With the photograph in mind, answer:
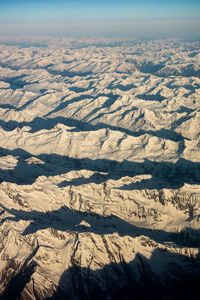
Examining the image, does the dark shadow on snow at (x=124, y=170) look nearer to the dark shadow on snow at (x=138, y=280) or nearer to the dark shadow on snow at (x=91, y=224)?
the dark shadow on snow at (x=91, y=224)

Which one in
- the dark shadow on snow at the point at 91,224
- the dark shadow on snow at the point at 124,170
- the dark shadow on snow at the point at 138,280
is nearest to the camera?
the dark shadow on snow at the point at 138,280

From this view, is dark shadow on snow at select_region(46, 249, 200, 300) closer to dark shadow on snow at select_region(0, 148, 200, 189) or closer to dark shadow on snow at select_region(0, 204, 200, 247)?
dark shadow on snow at select_region(0, 204, 200, 247)

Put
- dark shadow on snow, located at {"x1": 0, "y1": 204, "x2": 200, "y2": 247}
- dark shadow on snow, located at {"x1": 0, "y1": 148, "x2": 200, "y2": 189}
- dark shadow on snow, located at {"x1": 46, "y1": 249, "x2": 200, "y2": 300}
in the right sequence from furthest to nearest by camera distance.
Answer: dark shadow on snow, located at {"x1": 0, "y1": 148, "x2": 200, "y2": 189}, dark shadow on snow, located at {"x1": 0, "y1": 204, "x2": 200, "y2": 247}, dark shadow on snow, located at {"x1": 46, "y1": 249, "x2": 200, "y2": 300}

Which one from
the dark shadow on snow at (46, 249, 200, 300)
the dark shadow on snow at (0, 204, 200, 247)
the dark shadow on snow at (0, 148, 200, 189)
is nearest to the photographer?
the dark shadow on snow at (46, 249, 200, 300)

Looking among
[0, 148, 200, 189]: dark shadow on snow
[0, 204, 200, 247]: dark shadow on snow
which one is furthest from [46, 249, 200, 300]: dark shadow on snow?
[0, 148, 200, 189]: dark shadow on snow

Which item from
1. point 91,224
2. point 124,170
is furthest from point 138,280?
point 124,170

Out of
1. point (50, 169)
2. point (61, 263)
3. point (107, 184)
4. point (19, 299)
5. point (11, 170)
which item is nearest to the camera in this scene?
point (19, 299)

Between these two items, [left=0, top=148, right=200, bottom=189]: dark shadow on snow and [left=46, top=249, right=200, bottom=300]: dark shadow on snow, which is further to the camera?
[left=0, top=148, right=200, bottom=189]: dark shadow on snow

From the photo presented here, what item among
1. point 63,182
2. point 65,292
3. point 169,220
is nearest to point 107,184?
point 63,182

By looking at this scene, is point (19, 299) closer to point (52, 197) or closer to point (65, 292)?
point (65, 292)

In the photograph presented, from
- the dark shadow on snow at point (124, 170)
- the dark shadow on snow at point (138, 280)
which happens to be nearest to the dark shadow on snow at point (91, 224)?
the dark shadow on snow at point (138, 280)

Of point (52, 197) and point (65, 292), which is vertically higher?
point (52, 197)
